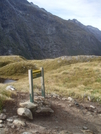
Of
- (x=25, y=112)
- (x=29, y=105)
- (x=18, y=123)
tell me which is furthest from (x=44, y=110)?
(x=18, y=123)

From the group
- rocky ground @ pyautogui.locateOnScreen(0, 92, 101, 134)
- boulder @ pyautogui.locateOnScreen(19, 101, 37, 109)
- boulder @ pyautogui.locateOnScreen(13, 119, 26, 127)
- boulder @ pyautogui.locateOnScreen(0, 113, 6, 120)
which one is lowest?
rocky ground @ pyautogui.locateOnScreen(0, 92, 101, 134)

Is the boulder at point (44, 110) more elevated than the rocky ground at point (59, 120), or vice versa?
the boulder at point (44, 110)

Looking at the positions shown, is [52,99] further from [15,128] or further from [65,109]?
[15,128]

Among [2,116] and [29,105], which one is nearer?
[2,116]

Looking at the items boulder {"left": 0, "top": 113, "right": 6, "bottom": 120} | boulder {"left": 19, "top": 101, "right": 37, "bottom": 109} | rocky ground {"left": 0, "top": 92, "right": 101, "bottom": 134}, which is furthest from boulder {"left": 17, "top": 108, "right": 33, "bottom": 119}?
boulder {"left": 0, "top": 113, "right": 6, "bottom": 120}

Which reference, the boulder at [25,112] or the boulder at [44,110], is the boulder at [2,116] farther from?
the boulder at [44,110]

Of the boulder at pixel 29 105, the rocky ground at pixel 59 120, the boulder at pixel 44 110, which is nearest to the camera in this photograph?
the rocky ground at pixel 59 120

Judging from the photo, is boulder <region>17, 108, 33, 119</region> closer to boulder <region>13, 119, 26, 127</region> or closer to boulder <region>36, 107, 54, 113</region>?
boulder <region>13, 119, 26, 127</region>

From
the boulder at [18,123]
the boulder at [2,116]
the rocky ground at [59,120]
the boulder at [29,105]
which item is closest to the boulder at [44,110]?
the rocky ground at [59,120]

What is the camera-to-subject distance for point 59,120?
10.5 metres

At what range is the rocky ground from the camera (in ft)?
28.0

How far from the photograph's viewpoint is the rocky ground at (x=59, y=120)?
8523 mm

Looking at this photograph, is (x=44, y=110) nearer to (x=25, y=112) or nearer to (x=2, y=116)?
(x=25, y=112)

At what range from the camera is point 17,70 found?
2073 inches
